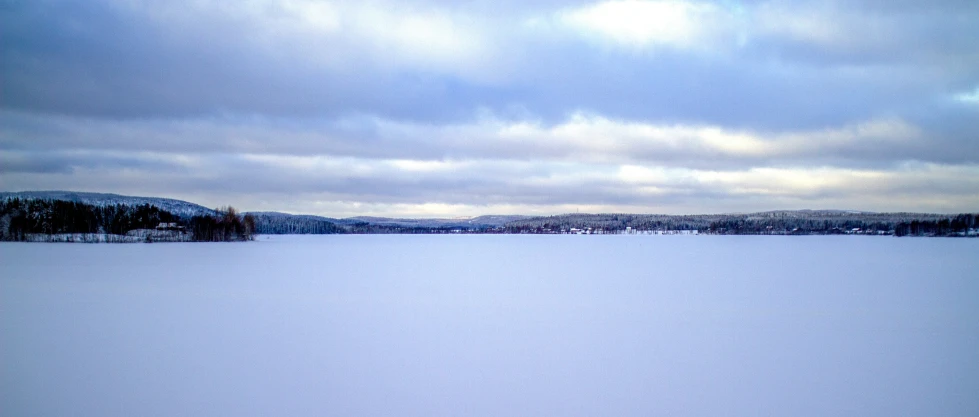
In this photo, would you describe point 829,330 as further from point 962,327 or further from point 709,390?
point 709,390

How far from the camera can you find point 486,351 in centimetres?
862

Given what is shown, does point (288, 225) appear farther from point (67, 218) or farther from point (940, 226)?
point (940, 226)

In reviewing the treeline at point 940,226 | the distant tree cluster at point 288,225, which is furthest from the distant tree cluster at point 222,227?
the treeline at point 940,226

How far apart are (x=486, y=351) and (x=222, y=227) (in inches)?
2473

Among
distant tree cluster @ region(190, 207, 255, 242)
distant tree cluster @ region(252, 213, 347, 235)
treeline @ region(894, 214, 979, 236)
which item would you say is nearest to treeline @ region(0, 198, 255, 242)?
distant tree cluster @ region(190, 207, 255, 242)

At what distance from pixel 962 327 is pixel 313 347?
402 inches

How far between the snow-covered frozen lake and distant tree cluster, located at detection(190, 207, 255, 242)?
5043 centimetres

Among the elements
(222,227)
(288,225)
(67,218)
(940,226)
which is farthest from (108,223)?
(940,226)

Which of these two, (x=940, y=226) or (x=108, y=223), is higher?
(x=108, y=223)

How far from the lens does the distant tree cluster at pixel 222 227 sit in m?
64.0

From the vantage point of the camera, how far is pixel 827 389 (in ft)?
22.2

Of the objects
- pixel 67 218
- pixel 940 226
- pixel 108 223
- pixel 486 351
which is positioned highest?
pixel 67 218

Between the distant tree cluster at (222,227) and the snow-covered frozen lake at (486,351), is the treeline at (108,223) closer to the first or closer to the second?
the distant tree cluster at (222,227)

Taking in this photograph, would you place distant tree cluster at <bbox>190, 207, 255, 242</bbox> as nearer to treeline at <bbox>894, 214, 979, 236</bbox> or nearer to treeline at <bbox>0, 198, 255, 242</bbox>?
treeline at <bbox>0, 198, 255, 242</bbox>
